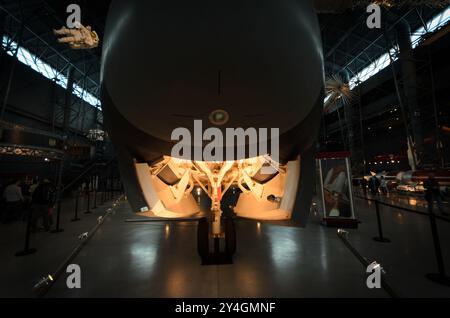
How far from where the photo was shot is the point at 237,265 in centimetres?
326

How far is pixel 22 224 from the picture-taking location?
6.43m

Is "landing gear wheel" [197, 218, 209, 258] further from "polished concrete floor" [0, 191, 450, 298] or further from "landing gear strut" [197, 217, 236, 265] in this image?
"polished concrete floor" [0, 191, 450, 298]

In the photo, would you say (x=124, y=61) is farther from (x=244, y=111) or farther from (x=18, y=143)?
(x=18, y=143)

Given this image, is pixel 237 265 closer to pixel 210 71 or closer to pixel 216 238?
pixel 216 238

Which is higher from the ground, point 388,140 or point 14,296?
point 388,140

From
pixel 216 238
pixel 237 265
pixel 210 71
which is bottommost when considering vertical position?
pixel 237 265

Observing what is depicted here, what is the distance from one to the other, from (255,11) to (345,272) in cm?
334

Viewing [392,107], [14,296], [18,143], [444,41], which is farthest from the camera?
[392,107]

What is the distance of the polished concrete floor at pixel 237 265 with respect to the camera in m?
2.52

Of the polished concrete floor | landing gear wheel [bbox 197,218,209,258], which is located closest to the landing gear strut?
landing gear wheel [bbox 197,218,209,258]

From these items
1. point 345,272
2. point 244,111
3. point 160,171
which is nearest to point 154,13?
point 244,111

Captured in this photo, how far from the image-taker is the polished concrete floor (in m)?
2.52

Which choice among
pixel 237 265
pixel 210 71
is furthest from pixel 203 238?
pixel 210 71

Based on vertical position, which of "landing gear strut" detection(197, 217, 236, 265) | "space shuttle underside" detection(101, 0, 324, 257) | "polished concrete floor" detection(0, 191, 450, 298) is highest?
"space shuttle underside" detection(101, 0, 324, 257)
